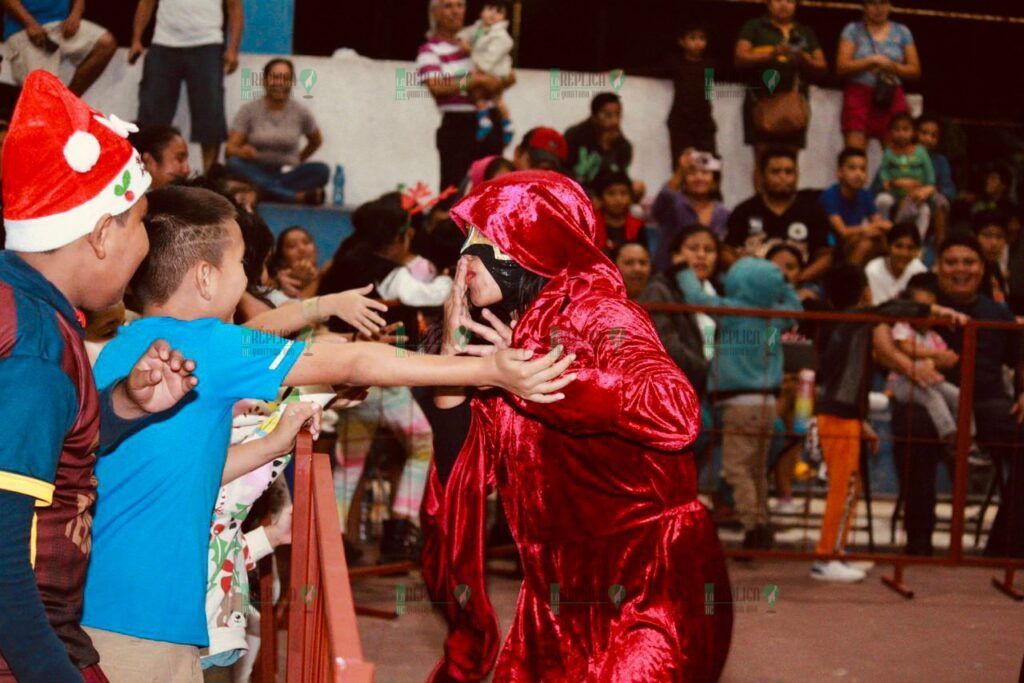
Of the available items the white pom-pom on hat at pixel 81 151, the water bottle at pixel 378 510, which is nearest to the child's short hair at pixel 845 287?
the water bottle at pixel 378 510

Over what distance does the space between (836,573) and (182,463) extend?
15.2 ft

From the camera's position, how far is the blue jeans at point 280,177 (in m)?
7.44

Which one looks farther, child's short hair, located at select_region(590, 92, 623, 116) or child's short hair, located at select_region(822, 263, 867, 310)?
Answer: child's short hair, located at select_region(590, 92, 623, 116)

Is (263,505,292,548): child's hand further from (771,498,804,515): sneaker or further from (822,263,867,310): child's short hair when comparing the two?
(822,263,867,310): child's short hair

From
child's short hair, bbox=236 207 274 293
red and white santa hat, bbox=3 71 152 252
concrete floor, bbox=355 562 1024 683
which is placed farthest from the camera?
concrete floor, bbox=355 562 1024 683

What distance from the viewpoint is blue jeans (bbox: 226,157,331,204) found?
7.44 metres

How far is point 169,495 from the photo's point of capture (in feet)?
7.84

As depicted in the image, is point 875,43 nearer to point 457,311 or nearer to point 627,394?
point 457,311

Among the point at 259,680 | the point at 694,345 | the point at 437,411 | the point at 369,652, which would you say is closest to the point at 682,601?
the point at 437,411

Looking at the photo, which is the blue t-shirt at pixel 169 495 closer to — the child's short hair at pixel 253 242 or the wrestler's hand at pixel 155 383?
the wrestler's hand at pixel 155 383

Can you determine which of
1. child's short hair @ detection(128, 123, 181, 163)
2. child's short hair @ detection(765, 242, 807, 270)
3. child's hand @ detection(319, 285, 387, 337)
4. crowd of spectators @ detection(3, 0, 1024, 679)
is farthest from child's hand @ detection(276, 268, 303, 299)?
child's short hair @ detection(765, 242, 807, 270)

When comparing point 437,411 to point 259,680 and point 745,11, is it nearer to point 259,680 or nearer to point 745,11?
point 259,680

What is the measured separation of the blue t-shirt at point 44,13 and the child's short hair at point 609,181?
3.14 m

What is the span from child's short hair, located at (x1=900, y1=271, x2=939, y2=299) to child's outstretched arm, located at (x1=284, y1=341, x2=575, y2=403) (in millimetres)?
5063
